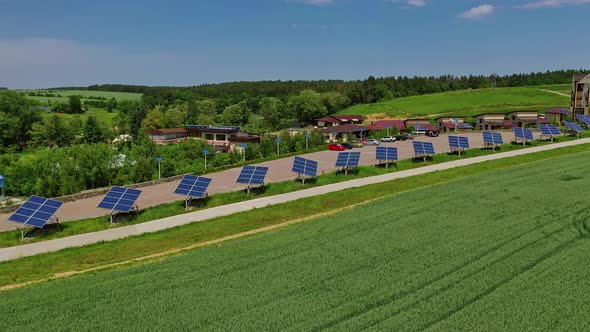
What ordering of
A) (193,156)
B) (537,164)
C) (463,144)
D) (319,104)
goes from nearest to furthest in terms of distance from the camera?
(537,164) → (463,144) → (193,156) → (319,104)

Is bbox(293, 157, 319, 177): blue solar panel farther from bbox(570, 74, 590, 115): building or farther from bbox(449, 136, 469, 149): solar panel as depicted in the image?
bbox(570, 74, 590, 115): building

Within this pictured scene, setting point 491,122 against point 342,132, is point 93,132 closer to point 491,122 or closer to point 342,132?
point 342,132

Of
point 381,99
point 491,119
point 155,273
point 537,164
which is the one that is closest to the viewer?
point 155,273

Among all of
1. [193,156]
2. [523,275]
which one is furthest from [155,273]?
[193,156]

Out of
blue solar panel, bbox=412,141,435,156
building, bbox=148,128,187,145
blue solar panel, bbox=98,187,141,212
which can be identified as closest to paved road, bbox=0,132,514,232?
blue solar panel, bbox=98,187,141,212

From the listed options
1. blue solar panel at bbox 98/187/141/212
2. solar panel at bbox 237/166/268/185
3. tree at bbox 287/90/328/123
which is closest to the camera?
blue solar panel at bbox 98/187/141/212

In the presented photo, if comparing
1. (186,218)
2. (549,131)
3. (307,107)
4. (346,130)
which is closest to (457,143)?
(549,131)

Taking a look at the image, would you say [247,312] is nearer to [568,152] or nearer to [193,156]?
[568,152]

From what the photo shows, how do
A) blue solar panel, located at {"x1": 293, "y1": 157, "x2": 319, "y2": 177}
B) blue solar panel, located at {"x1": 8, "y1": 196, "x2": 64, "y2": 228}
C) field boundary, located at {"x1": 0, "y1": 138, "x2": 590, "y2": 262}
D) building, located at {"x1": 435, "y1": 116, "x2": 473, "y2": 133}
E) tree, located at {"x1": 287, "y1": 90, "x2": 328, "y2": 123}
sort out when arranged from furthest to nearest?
tree, located at {"x1": 287, "y1": 90, "x2": 328, "y2": 123}
building, located at {"x1": 435, "y1": 116, "x2": 473, "y2": 133}
blue solar panel, located at {"x1": 293, "y1": 157, "x2": 319, "y2": 177}
blue solar panel, located at {"x1": 8, "y1": 196, "x2": 64, "y2": 228}
field boundary, located at {"x1": 0, "y1": 138, "x2": 590, "y2": 262}
